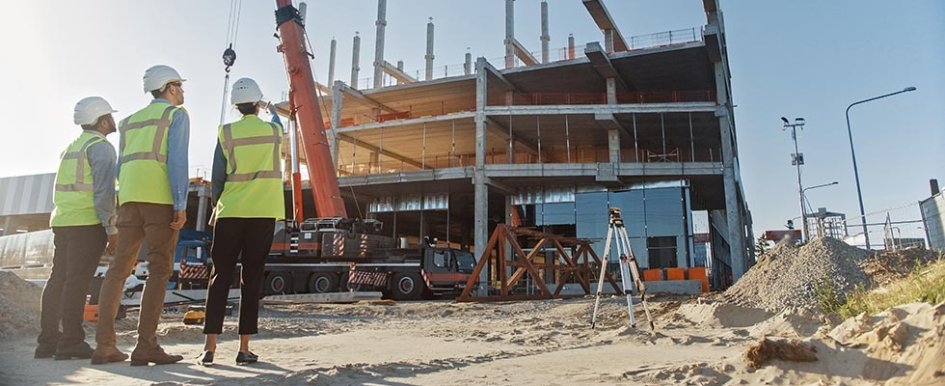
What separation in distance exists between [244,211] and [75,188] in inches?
54.5

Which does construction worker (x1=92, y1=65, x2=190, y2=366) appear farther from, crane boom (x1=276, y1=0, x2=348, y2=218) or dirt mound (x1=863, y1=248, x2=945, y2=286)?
crane boom (x1=276, y1=0, x2=348, y2=218)

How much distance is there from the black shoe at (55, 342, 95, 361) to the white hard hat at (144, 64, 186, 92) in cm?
→ 172

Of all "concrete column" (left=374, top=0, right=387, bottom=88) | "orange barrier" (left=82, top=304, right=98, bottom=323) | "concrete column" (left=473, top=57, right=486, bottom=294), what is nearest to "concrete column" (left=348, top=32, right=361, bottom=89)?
"concrete column" (left=374, top=0, right=387, bottom=88)

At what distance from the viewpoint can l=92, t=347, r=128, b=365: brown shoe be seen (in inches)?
129

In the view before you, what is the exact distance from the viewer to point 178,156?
11.7 feet

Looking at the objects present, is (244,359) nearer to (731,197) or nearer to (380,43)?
(731,197)

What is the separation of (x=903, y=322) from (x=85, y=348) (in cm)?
451

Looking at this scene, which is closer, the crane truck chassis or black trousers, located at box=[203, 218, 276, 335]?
black trousers, located at box=[203, 218, 276, 335]

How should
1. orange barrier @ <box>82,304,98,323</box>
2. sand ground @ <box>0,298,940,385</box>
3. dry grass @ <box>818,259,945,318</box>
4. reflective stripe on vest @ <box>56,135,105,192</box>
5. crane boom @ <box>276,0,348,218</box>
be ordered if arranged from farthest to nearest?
crane boom @ <box>276,0,348,218</box>
orange barrier @ <box>82,304,98,323</box>
reflective stripe on vest @ <box>56,135,105,192</box>
dry grass @ <box>818,259,945,318</box>
sand ground @ <box>0,298,940,385</box>

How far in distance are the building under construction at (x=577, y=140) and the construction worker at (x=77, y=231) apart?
2153cm

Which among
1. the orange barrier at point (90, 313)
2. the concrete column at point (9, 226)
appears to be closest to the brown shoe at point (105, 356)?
the orange barrier at point (90, 313)

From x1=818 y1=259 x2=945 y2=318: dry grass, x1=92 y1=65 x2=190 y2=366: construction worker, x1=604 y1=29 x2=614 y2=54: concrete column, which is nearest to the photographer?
x1=818 y1=259 x2=945 y2=318: dry grass

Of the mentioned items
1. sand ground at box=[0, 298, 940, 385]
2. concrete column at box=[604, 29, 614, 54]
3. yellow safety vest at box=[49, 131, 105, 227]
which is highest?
concrete column at box=[604, 29, 614, 54]

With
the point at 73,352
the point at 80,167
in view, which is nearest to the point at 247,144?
the point at 80,167
